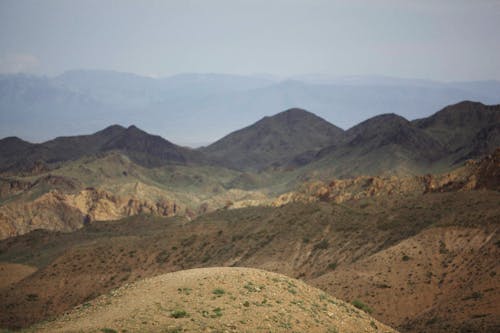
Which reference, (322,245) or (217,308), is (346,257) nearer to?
(322,245)

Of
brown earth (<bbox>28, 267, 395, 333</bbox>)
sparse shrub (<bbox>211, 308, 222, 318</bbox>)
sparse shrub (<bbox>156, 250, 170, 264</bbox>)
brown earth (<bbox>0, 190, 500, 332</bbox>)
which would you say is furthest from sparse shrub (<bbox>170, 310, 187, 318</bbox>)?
sparse shrub (<bbox>156, 250, 170, 264</bbox>)

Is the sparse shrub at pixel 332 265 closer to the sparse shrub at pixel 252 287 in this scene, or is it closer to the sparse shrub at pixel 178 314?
the sparse shrub at pixel 252 287

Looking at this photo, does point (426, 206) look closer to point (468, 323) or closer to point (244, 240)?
point (244, 240)

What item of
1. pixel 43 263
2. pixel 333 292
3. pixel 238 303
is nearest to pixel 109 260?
pixel 43 263

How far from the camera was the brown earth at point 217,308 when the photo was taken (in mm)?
26156

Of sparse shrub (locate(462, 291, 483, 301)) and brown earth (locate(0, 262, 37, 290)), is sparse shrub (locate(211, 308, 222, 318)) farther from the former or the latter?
brown earth (locate(0, 262, 37, 290))

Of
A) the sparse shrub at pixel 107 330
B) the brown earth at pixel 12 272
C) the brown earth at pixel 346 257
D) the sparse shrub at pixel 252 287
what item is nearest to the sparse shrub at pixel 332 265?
the brown earth at pixel 346 257

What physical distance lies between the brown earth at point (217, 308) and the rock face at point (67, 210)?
129m

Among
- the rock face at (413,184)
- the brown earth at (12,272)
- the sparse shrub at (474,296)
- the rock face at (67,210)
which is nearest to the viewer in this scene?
the sparse shrub at (474,296)

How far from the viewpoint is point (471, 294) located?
45.7m

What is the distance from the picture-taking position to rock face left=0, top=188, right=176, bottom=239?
6265 inches

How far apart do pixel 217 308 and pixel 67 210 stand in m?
148

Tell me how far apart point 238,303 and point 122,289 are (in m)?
7.23

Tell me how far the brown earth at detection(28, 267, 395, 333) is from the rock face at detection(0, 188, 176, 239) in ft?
425
